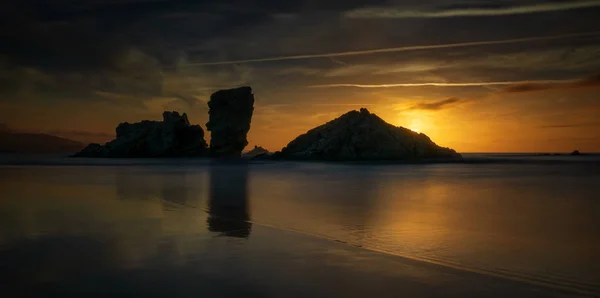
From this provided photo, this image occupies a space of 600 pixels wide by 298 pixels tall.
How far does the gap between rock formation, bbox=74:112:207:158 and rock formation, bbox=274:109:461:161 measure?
38588mm

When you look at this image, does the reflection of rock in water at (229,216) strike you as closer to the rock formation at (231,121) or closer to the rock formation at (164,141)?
the rock formation at (231,121)

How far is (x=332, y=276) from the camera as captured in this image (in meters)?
7.16

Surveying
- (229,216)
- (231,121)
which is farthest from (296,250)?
(231,121)

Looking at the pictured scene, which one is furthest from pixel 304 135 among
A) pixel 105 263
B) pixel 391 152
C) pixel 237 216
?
pixel 105 263

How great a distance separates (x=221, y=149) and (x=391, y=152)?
4552 cm

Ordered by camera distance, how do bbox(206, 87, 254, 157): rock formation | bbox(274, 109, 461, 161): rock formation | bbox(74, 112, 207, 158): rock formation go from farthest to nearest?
bbox(74, 112, 207, 158): rock formation → bbox(206, 87, 254, 157): rock formation → bbox(274, 109, 461, 161): rock formation

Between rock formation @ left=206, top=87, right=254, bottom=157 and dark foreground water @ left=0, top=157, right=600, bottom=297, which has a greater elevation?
rock formation @ left=206, top=87, right=254, bottom=157

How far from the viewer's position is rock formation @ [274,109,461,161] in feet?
268

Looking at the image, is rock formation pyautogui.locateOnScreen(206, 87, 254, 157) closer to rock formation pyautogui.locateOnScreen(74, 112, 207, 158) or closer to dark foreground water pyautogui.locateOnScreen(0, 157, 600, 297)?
rock formation pyautogui.locateOnScreen(74, 112, 207, 158)

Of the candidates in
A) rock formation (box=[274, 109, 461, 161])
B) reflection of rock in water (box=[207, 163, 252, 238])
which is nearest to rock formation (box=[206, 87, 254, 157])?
rock formation (box=[274, 109, 461, 161])

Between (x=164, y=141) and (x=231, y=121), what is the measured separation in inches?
668

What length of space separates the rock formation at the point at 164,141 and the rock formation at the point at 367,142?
38.6m

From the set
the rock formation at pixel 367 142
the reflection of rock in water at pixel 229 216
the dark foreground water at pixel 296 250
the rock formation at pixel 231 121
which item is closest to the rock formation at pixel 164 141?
the rock formation at pixel 231 121

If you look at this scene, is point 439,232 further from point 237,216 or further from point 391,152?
point 391,152
